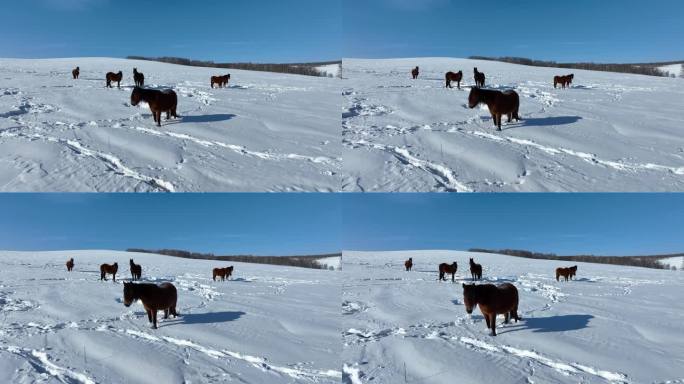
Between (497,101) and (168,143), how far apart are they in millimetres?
4626

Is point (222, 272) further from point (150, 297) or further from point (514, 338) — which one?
point (514, 338)

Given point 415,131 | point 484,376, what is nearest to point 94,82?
point 415,131

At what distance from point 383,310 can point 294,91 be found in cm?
721

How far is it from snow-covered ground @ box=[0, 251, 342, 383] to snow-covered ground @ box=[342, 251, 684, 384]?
0.45m

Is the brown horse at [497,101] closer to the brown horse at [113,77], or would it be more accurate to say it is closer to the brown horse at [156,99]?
the brown horse at [156,99]

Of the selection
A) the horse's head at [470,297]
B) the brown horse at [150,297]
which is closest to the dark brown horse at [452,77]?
the horse's head at [470,297]

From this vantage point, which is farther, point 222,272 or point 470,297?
point 222,272

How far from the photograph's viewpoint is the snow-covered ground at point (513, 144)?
6.15 m

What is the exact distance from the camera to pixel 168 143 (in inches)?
289

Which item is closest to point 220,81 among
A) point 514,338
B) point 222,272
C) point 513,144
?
point 222,272

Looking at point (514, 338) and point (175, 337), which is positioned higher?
point (514, 338)

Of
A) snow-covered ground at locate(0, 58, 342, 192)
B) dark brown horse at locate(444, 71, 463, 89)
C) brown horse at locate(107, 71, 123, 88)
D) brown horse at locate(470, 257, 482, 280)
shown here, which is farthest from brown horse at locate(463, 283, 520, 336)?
brown horse at locate(107, 71, 123, 88)

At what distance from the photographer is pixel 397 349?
18.4 feet

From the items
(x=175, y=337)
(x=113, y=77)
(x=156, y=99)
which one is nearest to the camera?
(x=175, y=337)
